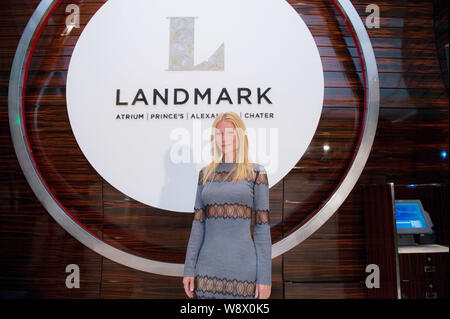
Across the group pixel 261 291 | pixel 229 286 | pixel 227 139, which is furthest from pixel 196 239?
pixel 227 139

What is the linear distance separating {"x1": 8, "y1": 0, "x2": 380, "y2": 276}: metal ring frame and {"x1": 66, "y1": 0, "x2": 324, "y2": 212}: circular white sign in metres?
0.32

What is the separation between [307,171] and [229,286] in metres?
0.99

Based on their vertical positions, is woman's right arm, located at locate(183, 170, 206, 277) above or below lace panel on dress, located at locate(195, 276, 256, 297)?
above

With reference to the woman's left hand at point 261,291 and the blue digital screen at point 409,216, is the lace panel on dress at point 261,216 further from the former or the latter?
the blue digital screen at point 409,216

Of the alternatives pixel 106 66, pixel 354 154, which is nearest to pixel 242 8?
pixel 106 66

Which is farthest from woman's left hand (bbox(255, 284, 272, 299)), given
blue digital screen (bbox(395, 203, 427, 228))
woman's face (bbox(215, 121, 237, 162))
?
blue digital screen (bbox(395, 203, 427, 228))

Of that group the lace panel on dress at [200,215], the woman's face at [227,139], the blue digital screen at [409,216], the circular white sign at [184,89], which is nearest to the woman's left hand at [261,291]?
the lace panel on dress at [200,215]

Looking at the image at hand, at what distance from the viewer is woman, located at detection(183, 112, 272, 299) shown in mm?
1478

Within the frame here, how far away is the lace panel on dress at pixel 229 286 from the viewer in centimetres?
148

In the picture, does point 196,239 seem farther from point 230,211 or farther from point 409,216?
point 409,216

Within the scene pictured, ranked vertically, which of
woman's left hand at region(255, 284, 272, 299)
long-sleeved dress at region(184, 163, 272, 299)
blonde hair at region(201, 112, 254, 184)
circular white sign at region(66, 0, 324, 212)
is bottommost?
woman's left hand at region(255, 284, 272, 299)

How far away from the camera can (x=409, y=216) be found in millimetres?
2027

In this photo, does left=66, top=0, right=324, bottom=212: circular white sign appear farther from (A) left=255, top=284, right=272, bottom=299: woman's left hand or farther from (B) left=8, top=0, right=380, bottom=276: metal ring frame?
(A) left=255, top=284, right=272, bottom=299: woman's left hand

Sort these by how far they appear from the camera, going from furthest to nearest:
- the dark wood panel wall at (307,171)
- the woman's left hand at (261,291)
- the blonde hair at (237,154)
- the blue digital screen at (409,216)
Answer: the dark wood panel wall at (307,171)
the blue digital screen at (409,216)
the blonde hair at (237,154)
the woman's left hand at (261,291)
